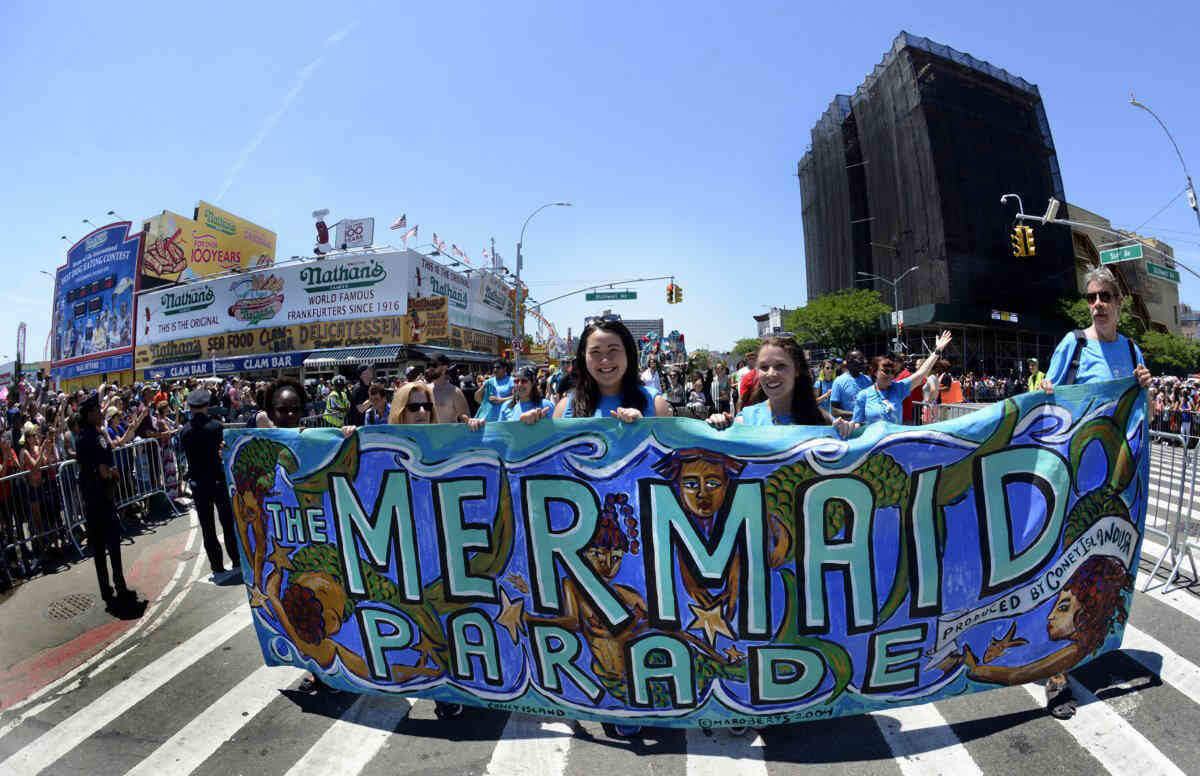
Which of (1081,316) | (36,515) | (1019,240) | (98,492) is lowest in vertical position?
(36,515)

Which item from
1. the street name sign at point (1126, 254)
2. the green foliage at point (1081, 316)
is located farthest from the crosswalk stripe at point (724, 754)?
the green foliage at point (1081, 316)

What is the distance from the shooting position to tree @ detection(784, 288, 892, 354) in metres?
49.4

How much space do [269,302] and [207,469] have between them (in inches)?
1639

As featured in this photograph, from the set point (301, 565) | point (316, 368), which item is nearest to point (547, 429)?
point (301, 565)

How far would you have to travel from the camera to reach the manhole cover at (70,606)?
5504 millimetres

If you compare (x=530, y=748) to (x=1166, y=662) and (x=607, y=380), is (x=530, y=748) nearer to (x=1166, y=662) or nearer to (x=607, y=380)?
(x=607, y=380)

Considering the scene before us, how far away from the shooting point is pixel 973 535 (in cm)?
311

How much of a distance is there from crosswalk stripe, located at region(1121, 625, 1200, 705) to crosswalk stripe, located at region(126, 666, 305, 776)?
→ 5372 millimetres

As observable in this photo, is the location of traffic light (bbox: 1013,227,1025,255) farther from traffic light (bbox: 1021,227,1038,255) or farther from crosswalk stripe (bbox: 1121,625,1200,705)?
crosswalk stripe (bbox: 1121,625,1200,705)

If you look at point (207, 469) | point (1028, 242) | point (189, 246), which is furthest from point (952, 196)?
point (189, 246)

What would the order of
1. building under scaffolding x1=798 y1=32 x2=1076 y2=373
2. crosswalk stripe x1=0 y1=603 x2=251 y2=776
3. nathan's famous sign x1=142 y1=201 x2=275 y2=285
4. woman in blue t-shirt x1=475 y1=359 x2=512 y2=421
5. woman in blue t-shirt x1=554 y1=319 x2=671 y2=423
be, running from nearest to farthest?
crosswalk stripe x1=0 y1=603 x2=251 y2=776 → woman in blue t-shirt x1=554 y1=319 x2=671 y2=423 → woman in blue t-shirt x1=475 y1=359 x2=512 y2=421 → building under scaffolding x1=798 y1=32 x2=1076 y2=373 → nathan's famous sign x1=142 y1=201 x2=275 y2=285

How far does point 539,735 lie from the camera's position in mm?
3336

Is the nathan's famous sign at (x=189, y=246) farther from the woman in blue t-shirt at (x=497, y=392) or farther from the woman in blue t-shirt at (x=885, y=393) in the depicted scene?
the woman in blue t-shirt at (x=885, y=393)

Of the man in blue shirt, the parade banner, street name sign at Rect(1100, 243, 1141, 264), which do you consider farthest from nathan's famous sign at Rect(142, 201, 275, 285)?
street name sign at Rect(1100, 243, 1141, 264)
